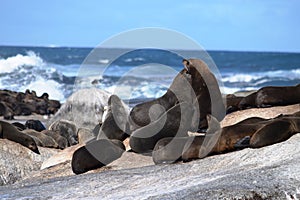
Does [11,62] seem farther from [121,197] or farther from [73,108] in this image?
[121,197]

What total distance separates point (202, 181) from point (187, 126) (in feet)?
9.49

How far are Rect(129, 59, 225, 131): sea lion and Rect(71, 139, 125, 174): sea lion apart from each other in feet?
2.97

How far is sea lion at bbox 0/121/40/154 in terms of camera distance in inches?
371

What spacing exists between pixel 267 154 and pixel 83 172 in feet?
8.75

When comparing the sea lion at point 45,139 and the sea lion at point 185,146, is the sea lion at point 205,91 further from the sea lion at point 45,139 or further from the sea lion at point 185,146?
the sea lion at point 45,139

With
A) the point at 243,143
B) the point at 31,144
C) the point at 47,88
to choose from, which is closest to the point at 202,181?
the point at 243,143

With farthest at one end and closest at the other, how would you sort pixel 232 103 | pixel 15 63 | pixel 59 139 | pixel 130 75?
pixel 15 63
pixel 130 75
pixel 59 139
pixel 232 103

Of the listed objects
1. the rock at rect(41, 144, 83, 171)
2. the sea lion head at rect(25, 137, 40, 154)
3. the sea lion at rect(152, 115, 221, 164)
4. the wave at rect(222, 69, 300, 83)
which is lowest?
the wave at rect(222, 69, 300, 83)

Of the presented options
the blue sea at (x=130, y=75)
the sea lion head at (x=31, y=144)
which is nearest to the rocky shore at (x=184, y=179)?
the sea lion head at (x=31, y=144)

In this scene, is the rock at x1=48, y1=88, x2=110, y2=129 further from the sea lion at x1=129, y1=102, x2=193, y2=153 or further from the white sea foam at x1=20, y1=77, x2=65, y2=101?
the white sea foam at x1=20, y1=77, x2=65, y2=101

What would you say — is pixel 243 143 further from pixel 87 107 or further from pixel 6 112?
pixel 6 112

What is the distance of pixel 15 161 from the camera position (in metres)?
8.76

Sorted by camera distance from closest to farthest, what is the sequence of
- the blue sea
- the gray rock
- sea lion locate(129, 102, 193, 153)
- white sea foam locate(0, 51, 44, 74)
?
the gray rock < sea lion locate(129, 102, 193, 153) < the blue sea < white sea foam locate(0, 51, 44, 74)

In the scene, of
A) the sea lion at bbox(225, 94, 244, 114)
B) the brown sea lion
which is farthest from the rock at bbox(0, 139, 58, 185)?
the brown sea lion
